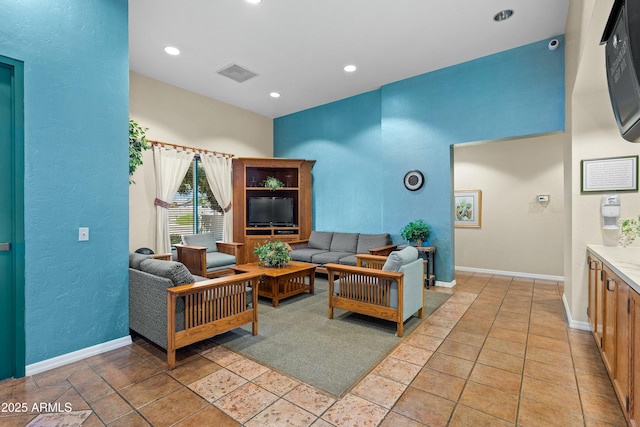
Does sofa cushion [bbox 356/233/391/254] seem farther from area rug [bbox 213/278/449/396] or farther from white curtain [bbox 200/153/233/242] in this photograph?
white curtain [bbox 200/153/233/242]

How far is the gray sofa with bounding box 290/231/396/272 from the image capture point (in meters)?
5.17

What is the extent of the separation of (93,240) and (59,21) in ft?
5.99

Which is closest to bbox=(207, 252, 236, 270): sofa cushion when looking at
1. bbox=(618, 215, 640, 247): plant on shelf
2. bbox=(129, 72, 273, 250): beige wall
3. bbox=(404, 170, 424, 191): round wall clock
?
bbox=(129, 72, 273, 250): beige wall

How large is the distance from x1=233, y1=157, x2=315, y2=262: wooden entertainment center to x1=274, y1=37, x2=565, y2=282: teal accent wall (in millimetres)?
314

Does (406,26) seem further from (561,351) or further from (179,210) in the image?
(179,210)

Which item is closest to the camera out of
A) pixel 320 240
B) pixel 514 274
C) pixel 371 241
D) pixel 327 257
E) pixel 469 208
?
pixel 327 257

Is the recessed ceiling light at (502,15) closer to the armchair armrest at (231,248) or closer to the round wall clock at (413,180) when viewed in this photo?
the round wall clock at (413,180)

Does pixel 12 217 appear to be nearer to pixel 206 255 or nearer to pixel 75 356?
pixel 75 356

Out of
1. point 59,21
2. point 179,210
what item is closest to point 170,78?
point 179,210

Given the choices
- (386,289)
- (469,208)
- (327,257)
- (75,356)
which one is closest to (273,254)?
(327,257)

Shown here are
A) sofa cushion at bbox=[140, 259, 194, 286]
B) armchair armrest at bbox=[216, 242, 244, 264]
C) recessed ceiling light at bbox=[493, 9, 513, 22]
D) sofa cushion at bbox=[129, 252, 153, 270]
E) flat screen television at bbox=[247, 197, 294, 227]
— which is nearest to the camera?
sofa cushion at bbox=[140, 259, 194, 286]

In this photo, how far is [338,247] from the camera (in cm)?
586

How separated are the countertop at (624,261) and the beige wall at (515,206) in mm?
2669

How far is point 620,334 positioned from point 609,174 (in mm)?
1970
